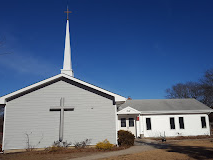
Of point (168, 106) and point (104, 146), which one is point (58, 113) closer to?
point (104, 146)

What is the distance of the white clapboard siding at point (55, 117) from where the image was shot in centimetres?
1261

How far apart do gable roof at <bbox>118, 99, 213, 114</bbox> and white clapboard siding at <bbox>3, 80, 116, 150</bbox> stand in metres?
9.72

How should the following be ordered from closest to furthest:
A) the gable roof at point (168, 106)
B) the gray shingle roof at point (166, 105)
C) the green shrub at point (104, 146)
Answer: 1. the green shrub at point (104, 146)
2. the gable roof at point (168, 106)
3. the gray shingle roof at point (166, 105)

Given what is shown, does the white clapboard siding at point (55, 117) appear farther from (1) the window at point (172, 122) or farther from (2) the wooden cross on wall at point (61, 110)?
(1) the window at point (172, 122)

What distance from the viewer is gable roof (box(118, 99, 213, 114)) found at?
2198cm

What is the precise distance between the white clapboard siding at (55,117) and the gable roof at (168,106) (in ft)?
31.9

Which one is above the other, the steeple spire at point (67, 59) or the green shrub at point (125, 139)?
the steeple spire at point (67, 59)

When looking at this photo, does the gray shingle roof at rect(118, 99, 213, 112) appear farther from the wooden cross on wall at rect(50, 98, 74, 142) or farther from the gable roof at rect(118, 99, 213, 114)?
the wooden cross on wall at rect(50, 98, 74, 142)

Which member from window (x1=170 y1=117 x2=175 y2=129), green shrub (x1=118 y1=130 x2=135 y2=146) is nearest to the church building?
green shrub (x1=118 y1=130 x2=135 y2=146)

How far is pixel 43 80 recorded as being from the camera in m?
13.2

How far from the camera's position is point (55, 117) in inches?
512

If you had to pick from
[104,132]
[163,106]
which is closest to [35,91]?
[104,132]

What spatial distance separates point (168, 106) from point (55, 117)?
15.4 metres

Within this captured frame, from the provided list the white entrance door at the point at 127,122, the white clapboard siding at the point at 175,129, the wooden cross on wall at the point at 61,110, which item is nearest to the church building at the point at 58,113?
the wooden cross on wall at the point at 61,110
